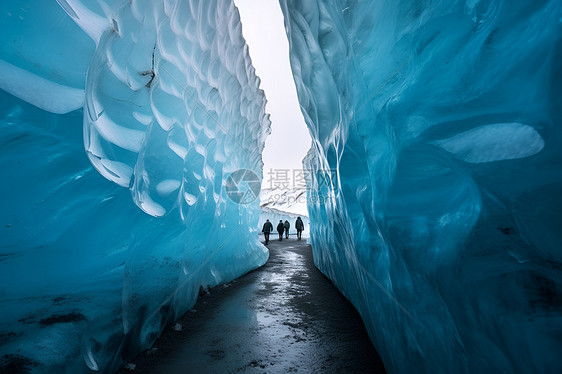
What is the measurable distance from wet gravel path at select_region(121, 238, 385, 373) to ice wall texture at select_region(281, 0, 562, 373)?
0.52 meters

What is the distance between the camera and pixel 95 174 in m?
1.91

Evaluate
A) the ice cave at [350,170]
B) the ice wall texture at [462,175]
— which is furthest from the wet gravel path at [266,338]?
the ice wall texture at [462,175]

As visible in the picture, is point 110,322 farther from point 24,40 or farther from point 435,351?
point 435,351

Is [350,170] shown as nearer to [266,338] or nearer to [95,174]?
[266,338]

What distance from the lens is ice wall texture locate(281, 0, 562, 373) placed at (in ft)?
2.56

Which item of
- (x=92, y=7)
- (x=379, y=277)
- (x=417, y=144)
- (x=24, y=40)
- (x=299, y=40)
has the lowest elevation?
(x=379, y=277)

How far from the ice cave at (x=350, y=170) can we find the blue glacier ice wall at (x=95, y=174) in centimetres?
1

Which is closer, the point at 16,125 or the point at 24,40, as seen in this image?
the point at 24,40

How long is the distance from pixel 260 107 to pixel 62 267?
5261 millimetres

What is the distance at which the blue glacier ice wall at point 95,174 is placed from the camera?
1425 millimetres

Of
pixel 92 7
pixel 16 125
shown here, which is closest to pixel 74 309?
pixel 16 125

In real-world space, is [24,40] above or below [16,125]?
above

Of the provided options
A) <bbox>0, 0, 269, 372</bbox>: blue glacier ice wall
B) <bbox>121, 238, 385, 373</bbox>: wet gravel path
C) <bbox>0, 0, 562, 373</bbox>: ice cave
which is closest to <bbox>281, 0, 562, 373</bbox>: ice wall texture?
<bbox>0, 0, 562, 373</bbox>: ice cave

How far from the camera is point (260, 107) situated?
A: 6297 mm
